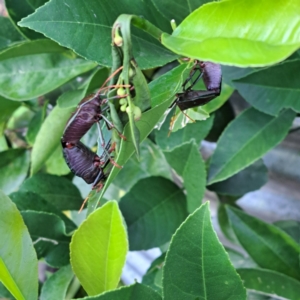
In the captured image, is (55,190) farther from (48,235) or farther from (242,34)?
(242,34)

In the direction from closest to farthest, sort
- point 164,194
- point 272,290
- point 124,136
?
point 124,136 < point 272,290 < point 164,194

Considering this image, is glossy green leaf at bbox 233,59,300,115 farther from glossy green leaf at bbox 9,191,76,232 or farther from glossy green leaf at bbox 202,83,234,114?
glossy green leaf at bbox 9,191,76,232

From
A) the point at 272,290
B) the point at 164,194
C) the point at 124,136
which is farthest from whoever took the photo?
the point at 164,194

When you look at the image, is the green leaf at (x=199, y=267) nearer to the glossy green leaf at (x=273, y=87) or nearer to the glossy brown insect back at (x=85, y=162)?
the glossy brown insect back at (x=85, y=162)

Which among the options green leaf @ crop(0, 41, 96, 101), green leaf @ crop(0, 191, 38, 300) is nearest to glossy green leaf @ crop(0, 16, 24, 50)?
green leaf @ crop(0, 41, 96, 101)

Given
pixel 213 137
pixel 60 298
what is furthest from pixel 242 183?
pixel 60 298

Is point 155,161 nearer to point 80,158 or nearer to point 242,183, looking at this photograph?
point 242,183
